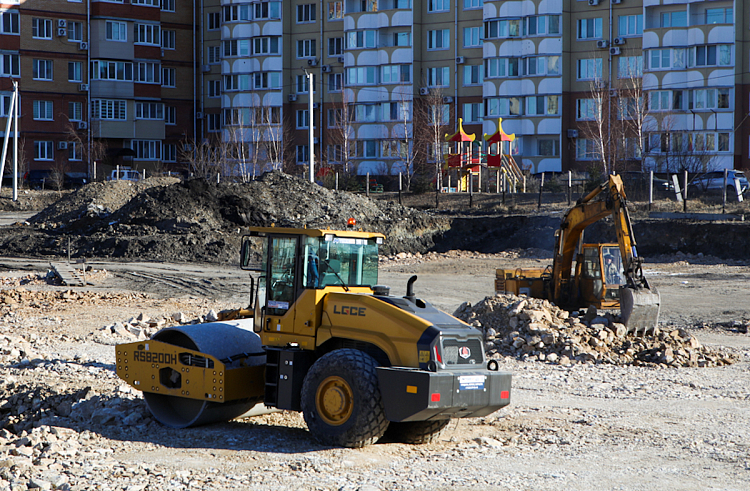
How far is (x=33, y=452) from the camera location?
809 cm

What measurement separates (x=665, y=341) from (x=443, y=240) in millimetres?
21785

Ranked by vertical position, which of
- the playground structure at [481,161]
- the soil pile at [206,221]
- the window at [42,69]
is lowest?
the soil pile at [206,221]

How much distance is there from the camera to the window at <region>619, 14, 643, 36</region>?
52656 mm

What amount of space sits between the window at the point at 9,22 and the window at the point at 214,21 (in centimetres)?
1439

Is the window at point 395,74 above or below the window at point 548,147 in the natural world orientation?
above

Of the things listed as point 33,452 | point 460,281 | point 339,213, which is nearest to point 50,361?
point 33,452

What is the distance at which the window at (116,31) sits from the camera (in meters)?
63.8

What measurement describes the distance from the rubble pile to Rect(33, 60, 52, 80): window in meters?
55.4

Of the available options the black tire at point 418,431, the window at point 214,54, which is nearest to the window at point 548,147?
the window at point 214,54

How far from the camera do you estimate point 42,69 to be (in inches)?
2466

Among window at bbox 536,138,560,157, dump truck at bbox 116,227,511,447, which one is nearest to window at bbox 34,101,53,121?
window at bbox 536,138,560,157

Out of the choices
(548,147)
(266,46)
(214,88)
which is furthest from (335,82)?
(548,147)

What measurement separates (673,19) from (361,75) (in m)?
21.7

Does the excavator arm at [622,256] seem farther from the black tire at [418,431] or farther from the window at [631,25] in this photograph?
the window at [631,25]
